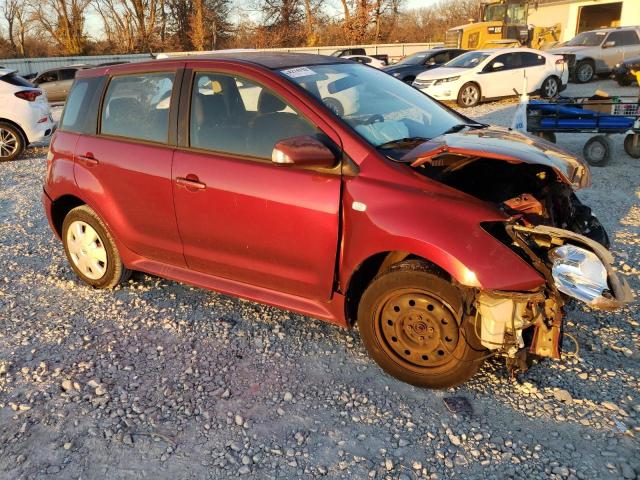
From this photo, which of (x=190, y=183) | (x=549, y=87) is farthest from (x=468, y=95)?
(x=190, y=183)

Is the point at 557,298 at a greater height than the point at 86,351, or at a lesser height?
greater

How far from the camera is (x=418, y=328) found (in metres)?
2.98

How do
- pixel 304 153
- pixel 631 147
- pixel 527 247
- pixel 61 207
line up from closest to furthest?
pixel 527 247
pixel 304 153
pixel 61 207
pixel 631 147

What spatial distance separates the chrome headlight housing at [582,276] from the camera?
2.55 m

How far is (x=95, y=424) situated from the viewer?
2902mm

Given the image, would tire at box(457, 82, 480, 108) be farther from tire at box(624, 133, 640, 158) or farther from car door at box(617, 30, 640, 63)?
car door at box(617, 30, 640, 63)

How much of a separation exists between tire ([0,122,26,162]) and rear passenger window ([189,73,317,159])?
28.3 ft

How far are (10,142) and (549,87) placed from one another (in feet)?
45.5

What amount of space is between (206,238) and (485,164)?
1.86 m

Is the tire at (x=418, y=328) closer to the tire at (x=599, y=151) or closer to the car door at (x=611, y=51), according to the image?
the tire at (x=599, y=151)

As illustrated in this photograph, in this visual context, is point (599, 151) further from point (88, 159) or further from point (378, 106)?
point (88, 159)

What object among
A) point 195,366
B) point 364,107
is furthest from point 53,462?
point 364,107

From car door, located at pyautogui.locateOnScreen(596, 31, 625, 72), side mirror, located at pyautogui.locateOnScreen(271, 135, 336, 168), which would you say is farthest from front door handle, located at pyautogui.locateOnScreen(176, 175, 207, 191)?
car door, located at pyautogui.locateOnScreen(596, 31, 625, 72)

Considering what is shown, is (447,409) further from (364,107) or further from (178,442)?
(364,107)
